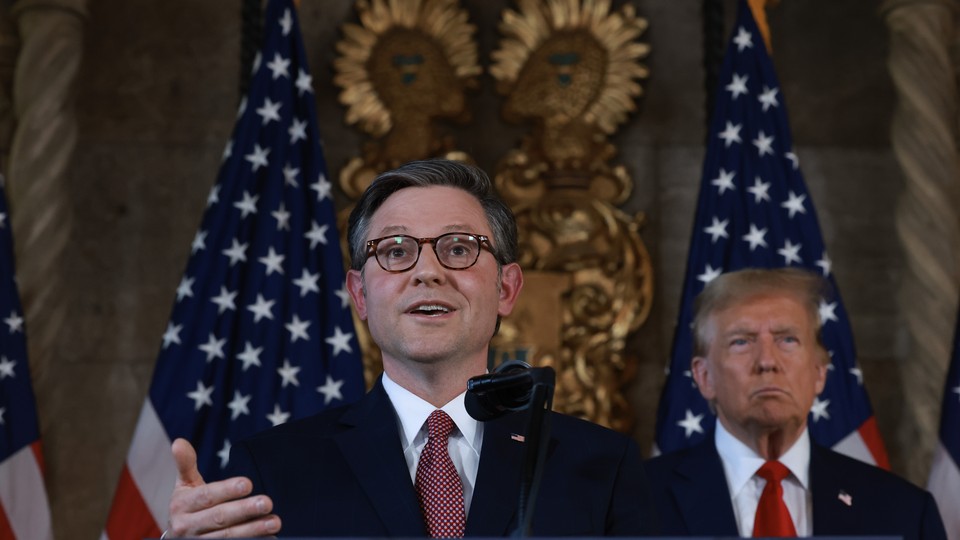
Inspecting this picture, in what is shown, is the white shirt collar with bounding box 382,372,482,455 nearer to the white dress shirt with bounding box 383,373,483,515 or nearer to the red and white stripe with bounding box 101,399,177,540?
the white dress shirt with bounding box 383,373,483,515

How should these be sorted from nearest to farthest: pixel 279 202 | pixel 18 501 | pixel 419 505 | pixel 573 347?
pixel 419 505, pixel 18 501, pixel 279 202, pixel 573 347

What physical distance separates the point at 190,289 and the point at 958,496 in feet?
8.76

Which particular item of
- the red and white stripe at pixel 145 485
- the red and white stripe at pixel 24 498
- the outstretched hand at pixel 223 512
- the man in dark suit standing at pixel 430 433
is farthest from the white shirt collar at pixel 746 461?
the red and white stripe at pixel 24 498

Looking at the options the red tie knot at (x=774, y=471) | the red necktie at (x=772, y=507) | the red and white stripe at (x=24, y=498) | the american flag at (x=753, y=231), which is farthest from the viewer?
the american flag at (x=753, y=231)

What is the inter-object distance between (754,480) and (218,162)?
2.72 metres

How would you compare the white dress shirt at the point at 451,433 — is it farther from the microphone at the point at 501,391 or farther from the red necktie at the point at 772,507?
the red necktie at the point at 772,507

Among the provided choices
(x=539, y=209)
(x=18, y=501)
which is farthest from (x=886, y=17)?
(x=18, y=501)

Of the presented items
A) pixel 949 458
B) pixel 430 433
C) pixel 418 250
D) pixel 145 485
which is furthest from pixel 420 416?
pixel 949 458

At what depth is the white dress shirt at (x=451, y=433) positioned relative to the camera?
2.33 meters

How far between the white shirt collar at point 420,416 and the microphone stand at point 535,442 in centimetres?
44

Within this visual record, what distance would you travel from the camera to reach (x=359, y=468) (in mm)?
2285

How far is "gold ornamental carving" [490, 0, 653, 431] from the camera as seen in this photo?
5324mm

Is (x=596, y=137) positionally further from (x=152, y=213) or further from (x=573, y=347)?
(x=152, y=213)

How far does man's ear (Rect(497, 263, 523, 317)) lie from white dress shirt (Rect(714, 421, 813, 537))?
1234mm
